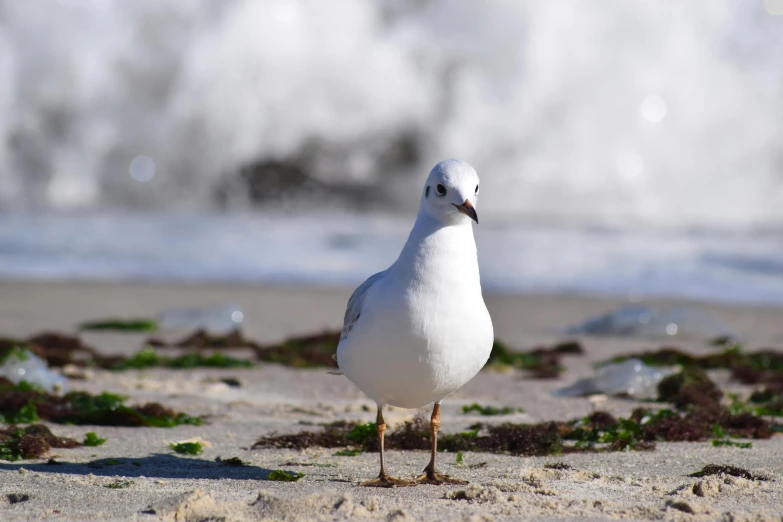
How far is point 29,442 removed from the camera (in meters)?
3.97

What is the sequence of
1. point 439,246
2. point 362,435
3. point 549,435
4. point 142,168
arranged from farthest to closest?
point 142,168, point 362,435, point 549,435, point 439,246

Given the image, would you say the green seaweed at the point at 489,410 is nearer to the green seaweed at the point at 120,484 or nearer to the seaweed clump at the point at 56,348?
the green seaweed at the point at 120,484

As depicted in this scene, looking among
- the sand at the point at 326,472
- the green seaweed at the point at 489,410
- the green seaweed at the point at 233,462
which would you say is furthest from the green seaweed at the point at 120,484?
the green seaweed at the point at 489,410

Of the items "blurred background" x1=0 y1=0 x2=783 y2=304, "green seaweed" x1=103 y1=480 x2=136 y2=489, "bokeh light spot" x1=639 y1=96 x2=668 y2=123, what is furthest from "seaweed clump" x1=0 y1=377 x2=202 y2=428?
"bokeh light spot" x1=639 y1=96 x2=668 y2=123

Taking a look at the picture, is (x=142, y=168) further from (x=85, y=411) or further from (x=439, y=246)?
(x=439, y=246)

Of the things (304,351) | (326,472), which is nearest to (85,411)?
(326,472)

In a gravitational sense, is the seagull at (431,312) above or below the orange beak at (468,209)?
below

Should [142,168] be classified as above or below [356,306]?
above

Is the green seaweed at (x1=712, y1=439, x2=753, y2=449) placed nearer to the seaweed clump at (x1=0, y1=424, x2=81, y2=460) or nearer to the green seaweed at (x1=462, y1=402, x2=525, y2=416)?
the green seaweed at (x1=462, y1=402, x2=525, y2=416)

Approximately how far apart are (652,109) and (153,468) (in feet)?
53.1

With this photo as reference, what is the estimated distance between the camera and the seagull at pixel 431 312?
3.33 m

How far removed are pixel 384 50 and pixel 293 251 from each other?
6.42 m

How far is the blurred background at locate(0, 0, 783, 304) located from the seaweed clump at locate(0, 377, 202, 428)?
11634 millimetres

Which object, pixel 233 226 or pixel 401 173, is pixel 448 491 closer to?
pixel 233 226
